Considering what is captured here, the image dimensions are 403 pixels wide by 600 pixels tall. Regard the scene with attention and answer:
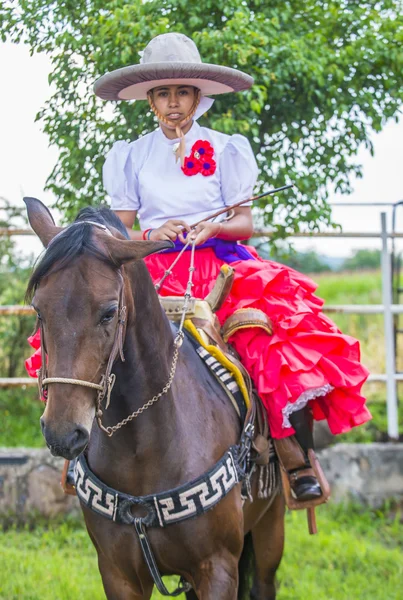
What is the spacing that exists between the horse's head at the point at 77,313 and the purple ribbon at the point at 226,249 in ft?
3.97

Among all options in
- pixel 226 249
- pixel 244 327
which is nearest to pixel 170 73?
pixel 226 249

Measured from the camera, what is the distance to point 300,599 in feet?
15.6

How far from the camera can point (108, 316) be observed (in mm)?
2488

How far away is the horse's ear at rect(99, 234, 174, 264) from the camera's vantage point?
2.54 m

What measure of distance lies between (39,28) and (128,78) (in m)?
1.18

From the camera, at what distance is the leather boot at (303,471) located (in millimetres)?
3734

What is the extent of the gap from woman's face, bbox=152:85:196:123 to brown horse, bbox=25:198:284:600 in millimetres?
1073

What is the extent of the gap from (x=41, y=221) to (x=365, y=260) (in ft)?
56.2

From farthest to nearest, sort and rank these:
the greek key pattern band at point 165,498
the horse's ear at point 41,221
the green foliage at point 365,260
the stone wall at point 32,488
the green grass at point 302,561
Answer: the green foliage at point 365,260, the stone wall at point 32,488, the green grass at point 302,561, the greek key pattern band at point 165,498, the horse's ear at point 41,221

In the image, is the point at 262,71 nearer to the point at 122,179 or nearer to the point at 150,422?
the point at 122,179

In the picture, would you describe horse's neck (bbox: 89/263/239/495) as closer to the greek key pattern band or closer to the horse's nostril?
the greek key pattern band

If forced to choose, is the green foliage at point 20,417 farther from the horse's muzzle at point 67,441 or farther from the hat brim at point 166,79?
the horse's muzzle at point 67,441

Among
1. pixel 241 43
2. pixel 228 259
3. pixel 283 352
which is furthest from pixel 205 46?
pixel 283 352

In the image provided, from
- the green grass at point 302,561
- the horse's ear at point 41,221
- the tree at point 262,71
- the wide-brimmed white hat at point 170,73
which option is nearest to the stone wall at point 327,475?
the green grass at point 302,561
